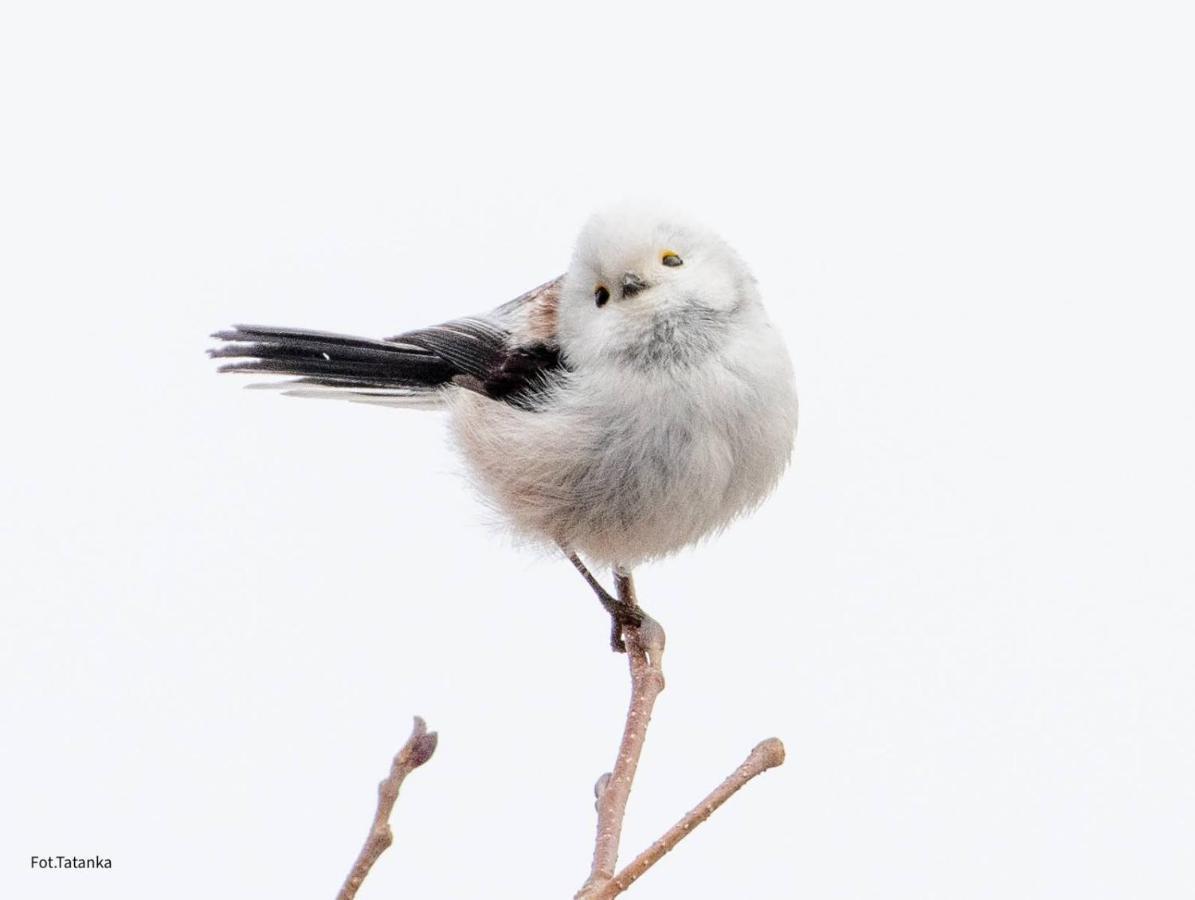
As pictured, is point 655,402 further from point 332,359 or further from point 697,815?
point 697,815

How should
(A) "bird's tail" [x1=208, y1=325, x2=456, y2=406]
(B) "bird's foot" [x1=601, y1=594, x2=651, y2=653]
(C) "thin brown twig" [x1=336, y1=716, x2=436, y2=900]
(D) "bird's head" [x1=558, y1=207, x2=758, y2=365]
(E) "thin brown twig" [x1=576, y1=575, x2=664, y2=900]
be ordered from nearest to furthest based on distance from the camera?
(C) "thin brown twig" [x1=336, y1=716, x2=436, y2=900] < (E) "thin brown twig" [x1=576, y1=575, x2=664, y2=900] < (D) "bird's head" [x1=558, y1=207, x2=758, y2=365] < (A) "bird's tail" [x1=208, y1=325, x2=456, y2=406] < (B) "bird's foot" [x1=601, y1=594, x2=651, y2=653]

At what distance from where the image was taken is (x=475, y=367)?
2.33 meters

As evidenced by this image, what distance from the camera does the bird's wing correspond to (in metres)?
2.15

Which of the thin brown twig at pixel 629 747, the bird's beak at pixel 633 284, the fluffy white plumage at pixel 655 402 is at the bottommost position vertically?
the thin brown twig at pixel 629 747

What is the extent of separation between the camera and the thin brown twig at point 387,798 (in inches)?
55.8

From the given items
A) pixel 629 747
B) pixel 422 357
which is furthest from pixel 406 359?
pixel 629 747

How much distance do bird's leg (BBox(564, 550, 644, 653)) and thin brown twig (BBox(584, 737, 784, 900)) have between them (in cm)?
81

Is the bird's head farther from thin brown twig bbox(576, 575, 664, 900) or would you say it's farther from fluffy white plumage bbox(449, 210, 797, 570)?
thin brown twig bbox(576, 575, 664, 900)

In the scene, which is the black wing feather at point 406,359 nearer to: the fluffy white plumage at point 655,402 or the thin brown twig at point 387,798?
the fluffy white plumage at point 655,402

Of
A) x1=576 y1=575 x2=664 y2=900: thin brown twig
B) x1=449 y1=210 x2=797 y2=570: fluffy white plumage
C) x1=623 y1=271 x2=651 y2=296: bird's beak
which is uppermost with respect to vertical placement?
x1=623 y1=271 x2=651 y2=296: bird's beak

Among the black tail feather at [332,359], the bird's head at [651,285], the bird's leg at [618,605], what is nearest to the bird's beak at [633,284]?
the bird's head at [651,285]

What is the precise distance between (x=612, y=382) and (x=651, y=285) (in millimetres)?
171

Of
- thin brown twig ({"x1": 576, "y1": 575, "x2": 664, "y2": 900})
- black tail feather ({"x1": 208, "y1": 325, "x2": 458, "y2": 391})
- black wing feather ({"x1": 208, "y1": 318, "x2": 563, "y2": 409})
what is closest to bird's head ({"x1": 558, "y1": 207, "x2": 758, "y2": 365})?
black wing feather ({"x1": 208, "y1": 318, "x2": 563, "y2": 409})

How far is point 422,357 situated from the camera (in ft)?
7.61
